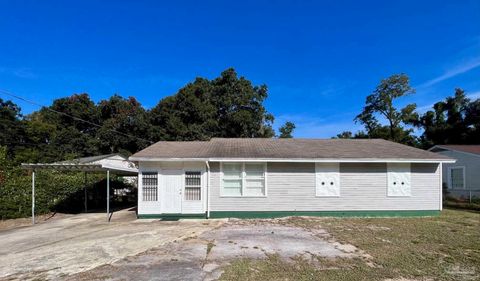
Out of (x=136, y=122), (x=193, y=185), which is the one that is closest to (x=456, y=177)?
(x=193, y=185)

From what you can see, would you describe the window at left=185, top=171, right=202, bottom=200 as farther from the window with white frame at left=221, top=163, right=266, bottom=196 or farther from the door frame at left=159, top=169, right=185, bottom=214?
the window with white frame at left=221, top=163, right=266, bottom=196

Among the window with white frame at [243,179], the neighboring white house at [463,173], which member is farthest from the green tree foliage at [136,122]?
the neighboring white house at [463,173]

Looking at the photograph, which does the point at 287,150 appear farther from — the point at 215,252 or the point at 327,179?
the point at 215,252

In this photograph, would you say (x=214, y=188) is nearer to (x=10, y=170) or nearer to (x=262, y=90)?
(x=10, y=170)

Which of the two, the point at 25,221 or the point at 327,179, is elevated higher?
the point at 327,179

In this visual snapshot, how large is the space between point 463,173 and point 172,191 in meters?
18.7

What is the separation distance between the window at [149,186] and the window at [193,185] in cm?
125

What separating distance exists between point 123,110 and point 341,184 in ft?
109

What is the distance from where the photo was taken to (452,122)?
37.3 m

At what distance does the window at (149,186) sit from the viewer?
13602 millimetres

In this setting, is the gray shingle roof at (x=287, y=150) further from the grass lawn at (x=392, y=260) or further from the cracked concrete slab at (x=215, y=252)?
the cracked concrete slab at (x=215, y=252)

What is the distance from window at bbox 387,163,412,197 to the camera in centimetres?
1412

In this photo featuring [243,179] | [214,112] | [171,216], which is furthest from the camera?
[214,112]

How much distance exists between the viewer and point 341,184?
14062mm
